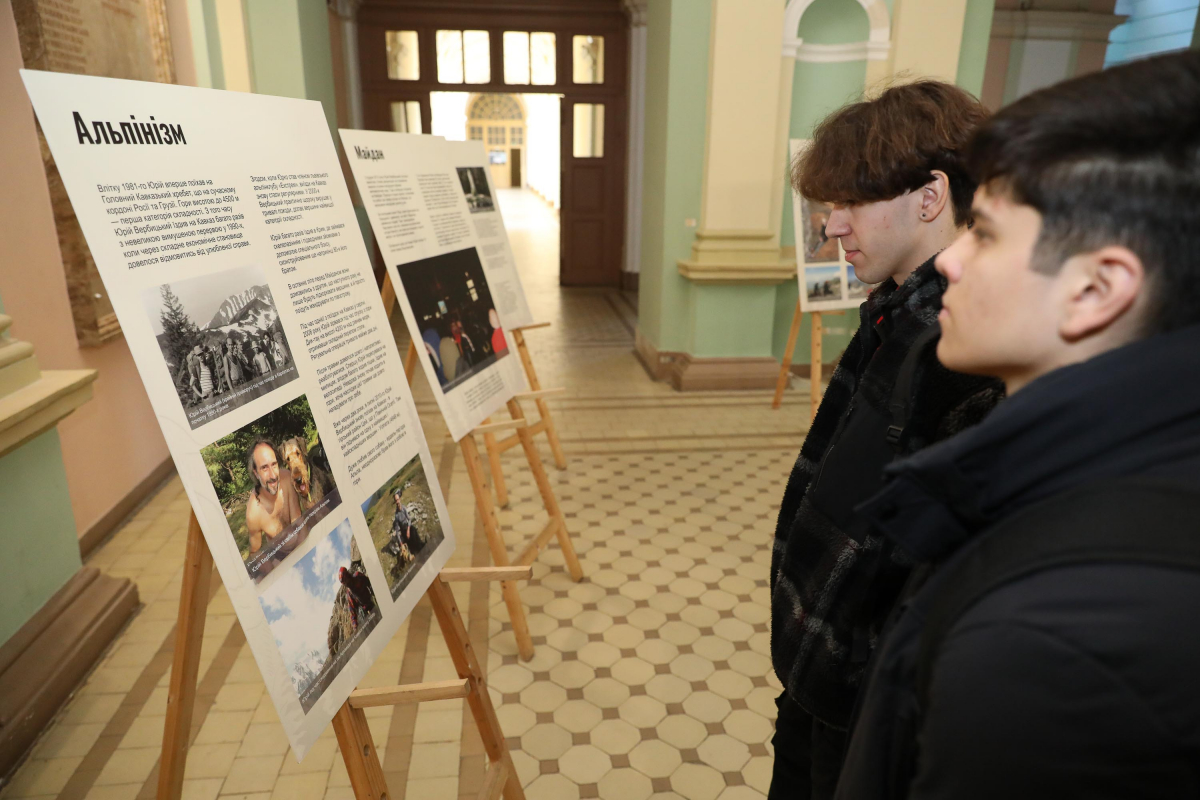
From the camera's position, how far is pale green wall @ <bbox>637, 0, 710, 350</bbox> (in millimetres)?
5566

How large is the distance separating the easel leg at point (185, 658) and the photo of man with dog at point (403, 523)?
323 mm

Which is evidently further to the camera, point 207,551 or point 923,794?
point 207,551

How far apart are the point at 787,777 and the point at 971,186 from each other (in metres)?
1.26

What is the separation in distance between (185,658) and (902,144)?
1672 mm

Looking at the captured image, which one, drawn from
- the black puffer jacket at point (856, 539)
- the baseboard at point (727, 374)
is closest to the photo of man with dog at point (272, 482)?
the black puffer jacket at point (856, 539)

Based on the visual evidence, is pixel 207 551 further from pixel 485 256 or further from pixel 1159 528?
pixel 485 256

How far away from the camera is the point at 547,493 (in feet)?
10.8

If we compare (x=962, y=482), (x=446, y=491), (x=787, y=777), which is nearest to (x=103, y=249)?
(x=962, y=482)

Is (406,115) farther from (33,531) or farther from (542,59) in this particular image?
(33,531)

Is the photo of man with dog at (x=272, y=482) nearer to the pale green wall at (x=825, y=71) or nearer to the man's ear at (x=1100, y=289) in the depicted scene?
the man's ear at (x=1100, y=289)

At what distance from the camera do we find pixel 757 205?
5.74 metres

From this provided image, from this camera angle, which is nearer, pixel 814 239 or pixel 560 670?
pixel 560 670

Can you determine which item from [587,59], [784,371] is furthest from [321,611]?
[587,59]

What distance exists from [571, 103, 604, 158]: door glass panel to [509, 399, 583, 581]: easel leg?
797cm
